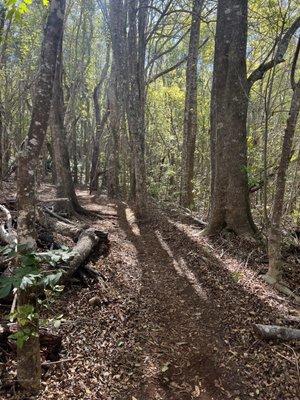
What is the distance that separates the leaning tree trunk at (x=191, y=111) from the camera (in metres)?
11.0

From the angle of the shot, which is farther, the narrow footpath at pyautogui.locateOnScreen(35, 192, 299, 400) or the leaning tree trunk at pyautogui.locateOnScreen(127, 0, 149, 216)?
the leaning tree trunk at pyautogui.locateOnScreen(127, 0, 149, 216)

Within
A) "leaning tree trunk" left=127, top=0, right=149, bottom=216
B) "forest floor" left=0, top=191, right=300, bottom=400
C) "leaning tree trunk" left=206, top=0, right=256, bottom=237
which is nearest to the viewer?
"forest floor" left=0, top=191, right=300, bottom=400

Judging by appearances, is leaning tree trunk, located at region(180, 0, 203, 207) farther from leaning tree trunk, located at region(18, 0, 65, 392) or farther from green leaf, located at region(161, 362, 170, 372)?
leaning tree trunk, located at region(18, 0, 65, 392)

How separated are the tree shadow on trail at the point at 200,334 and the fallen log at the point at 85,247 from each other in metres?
0.88

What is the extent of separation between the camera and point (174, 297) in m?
5.17

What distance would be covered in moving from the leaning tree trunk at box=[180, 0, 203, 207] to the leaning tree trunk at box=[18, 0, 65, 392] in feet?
28.5

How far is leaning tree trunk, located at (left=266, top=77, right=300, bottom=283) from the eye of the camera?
4.90m

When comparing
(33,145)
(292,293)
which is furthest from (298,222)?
(33,145)

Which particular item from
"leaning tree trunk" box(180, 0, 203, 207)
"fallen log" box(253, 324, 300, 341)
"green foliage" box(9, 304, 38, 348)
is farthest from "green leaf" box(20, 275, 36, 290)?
"leaning tree trunk" box(180, 0, 203, 207)

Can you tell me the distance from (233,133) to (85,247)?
3.99m

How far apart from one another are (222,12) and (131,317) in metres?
6.65

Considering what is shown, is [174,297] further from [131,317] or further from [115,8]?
[115,8]

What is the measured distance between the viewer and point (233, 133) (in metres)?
7.08

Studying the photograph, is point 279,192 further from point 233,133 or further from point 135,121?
point 135,121
